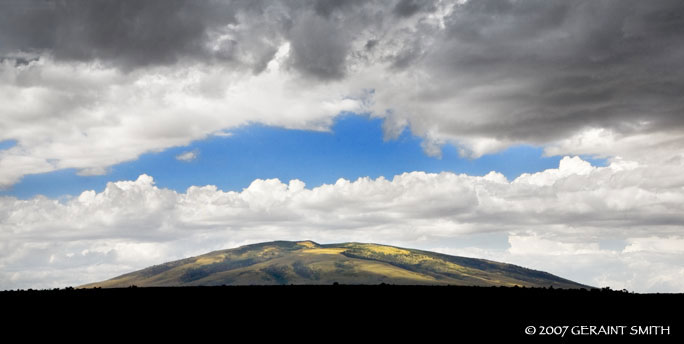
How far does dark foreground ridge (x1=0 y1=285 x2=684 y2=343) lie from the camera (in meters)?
43.2

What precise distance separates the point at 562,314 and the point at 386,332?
17.0 meters

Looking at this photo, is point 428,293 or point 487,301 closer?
point 487,301

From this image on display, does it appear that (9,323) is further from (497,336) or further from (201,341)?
(497,336)

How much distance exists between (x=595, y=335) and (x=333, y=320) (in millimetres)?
21408

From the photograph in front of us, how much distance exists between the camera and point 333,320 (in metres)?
48.0

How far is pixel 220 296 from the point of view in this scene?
59.0 metres

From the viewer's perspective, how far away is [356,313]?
50438 mm

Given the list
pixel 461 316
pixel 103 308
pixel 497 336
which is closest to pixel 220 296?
Result: pixel 103 308

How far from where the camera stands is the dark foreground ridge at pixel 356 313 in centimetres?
4325

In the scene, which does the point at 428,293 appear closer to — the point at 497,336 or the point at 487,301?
the point at 487,301

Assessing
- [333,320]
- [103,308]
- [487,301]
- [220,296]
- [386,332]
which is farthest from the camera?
[220,296]


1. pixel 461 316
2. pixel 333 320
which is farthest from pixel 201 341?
pixel 461 316

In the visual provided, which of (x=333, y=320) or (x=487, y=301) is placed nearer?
(x=333, y=320)

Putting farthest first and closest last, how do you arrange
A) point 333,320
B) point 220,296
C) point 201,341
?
point 220,296 < point 333,320 < point 201,341
